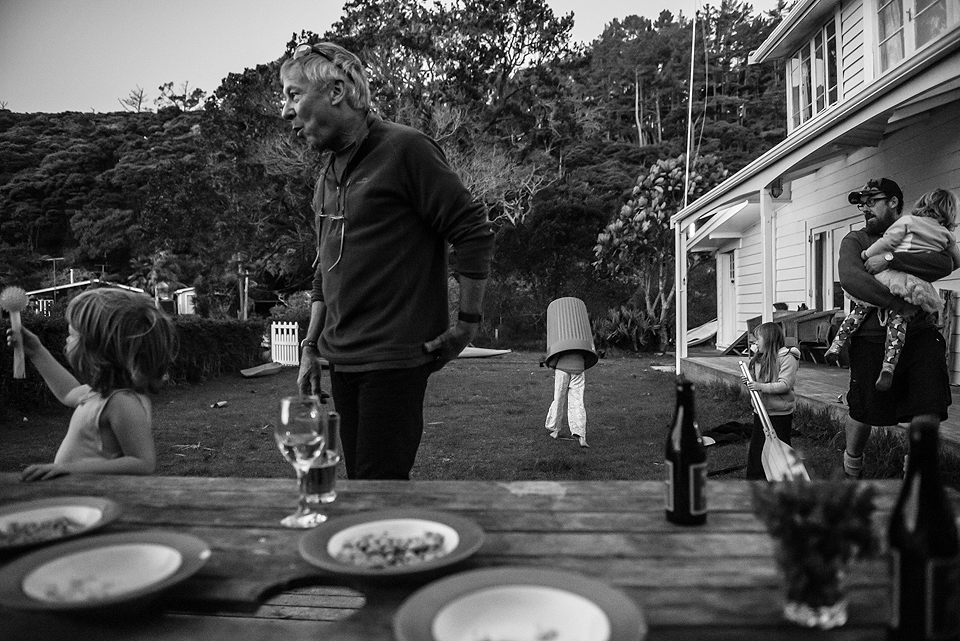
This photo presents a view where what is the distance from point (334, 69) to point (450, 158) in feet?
56.3

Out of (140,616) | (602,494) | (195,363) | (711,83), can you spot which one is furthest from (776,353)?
(711,83)

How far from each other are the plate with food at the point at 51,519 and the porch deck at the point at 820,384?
451cm

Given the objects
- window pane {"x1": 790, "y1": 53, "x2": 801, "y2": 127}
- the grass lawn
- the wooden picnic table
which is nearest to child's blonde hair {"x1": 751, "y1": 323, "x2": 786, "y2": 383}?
the grass lawn

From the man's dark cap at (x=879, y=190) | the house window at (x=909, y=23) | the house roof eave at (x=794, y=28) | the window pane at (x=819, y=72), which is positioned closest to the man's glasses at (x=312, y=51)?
the man's dark cap at (x=879, y=190)

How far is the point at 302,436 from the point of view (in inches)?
55.1

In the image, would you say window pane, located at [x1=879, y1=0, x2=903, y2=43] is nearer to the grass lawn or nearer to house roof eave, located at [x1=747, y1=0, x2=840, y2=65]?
house roof eave, located at [x1=747, y1=0, x2=840, y2=65]

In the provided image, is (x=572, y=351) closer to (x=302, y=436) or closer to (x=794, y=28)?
(x=302, y=436)

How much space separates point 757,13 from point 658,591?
37.8 m

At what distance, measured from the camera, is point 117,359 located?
2148 millimetres

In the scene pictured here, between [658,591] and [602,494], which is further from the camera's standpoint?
[602,494]

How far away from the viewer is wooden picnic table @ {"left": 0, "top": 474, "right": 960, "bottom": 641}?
0.96 metres

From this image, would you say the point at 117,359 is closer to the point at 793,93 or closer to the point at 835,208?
the point at 835,208

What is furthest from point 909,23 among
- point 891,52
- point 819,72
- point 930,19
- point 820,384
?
point 820,384

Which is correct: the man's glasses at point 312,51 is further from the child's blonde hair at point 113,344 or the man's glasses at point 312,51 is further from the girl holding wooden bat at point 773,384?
the girl holding wooden bat at point 773,384
